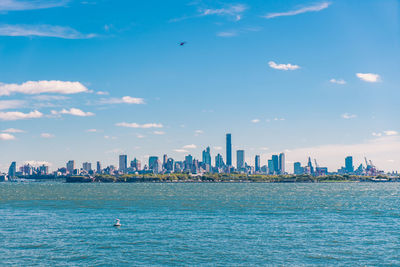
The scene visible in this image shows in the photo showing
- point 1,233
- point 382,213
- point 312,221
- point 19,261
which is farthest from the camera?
point 382,213

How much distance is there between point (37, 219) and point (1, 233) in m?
20.0

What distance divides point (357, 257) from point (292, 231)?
63.4 feet

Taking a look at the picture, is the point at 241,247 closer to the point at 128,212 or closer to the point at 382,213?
the point at 128,212

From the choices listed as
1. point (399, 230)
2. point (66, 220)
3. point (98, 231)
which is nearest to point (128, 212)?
point (66, 220)

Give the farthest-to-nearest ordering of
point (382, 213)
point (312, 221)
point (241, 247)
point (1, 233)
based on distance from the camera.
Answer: point (382, 213)
point (312, 221)
point (1, 233)
point (241, 247)

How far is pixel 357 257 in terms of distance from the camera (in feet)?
177

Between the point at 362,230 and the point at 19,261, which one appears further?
the point at 362,230

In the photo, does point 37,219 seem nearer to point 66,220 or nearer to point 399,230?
point 66,220

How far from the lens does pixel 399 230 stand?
75.4 metres

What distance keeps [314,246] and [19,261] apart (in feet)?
130

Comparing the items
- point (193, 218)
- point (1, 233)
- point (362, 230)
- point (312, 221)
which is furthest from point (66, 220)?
point (362, 230)

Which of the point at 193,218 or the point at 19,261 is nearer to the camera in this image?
the point at 19,261

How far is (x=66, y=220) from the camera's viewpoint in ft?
291

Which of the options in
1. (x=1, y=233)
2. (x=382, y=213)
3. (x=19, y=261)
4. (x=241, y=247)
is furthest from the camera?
(x=382, y=213)
